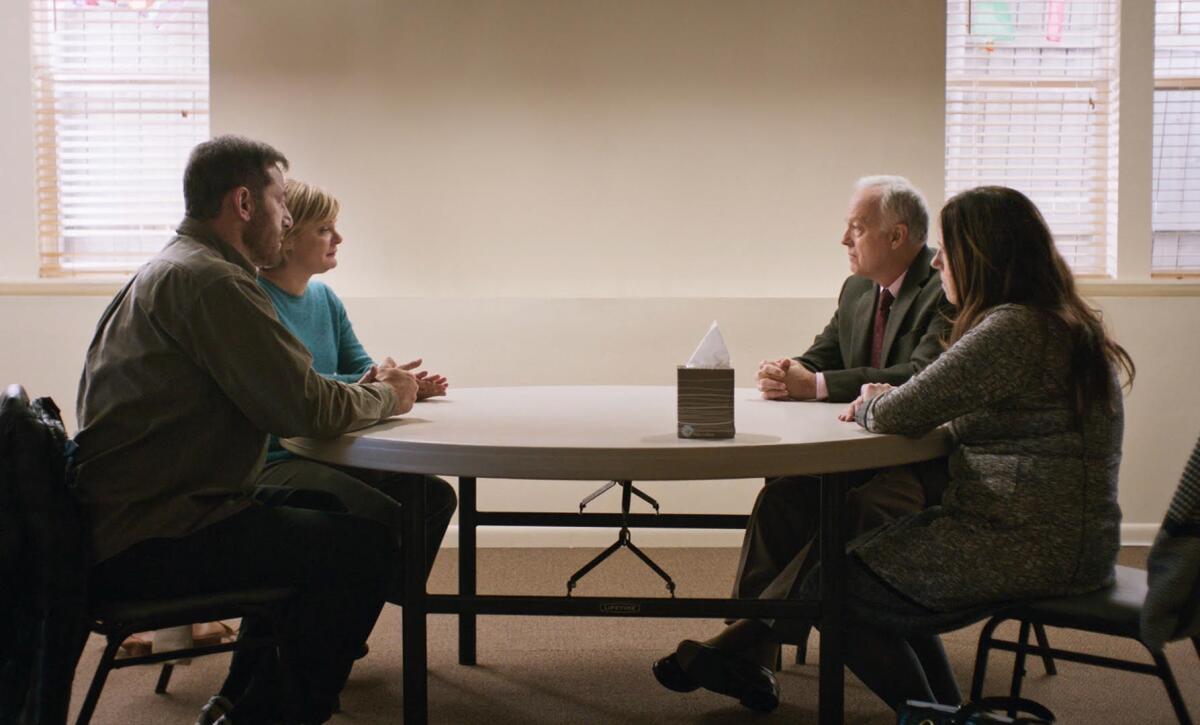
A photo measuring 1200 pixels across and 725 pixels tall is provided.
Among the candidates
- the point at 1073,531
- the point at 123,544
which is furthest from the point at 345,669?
the point at 1073,531

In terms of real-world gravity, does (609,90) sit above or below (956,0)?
below

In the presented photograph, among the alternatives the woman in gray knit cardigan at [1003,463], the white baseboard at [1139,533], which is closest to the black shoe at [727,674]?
the woman in gray knit cardigan at [1003,463]

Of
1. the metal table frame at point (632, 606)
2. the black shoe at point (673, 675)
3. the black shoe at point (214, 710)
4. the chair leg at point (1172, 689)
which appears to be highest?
the metal table frame at point (632, 606)

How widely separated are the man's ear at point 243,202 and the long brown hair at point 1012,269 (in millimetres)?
1385

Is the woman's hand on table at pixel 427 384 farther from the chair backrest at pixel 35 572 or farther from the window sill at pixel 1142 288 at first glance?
the window sill at pixel 1142 288

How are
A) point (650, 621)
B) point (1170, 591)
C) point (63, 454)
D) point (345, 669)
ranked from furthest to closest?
point (650, 621), point (345, 669), point (63, 454), point (1170, 591)

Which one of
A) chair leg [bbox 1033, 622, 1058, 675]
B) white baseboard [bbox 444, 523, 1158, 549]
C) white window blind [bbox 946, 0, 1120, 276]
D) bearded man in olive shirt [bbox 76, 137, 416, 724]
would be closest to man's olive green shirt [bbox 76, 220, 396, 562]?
bearded man in olive shirt [bbox 76, 137, 416, 724]

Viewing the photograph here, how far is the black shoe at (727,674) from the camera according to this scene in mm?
2420

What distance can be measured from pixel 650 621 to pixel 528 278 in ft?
5.43

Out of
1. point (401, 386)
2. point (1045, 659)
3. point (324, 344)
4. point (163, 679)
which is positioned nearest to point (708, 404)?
point (401, 386)

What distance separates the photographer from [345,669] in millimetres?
1971

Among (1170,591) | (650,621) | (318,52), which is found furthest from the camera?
(318,52)

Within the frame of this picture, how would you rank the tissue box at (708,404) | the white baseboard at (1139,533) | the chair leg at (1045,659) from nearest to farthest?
1. the tissue box at (708,404)
2. the chair leg at (1045,659)
3. the white baseboard at (1139,533)

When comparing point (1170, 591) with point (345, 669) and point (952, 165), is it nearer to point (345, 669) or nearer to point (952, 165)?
point (345, 669)
